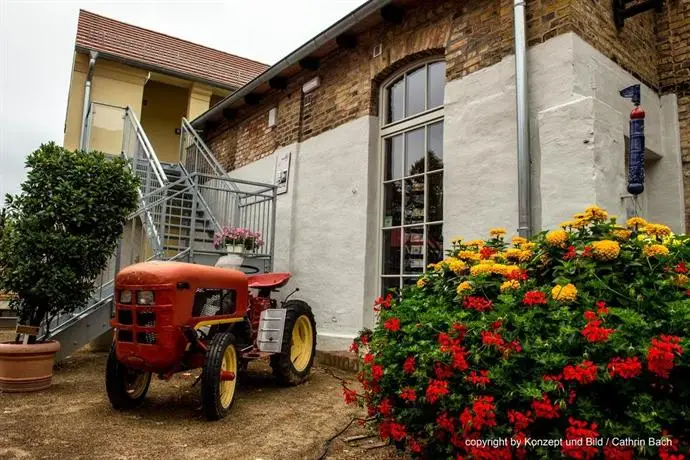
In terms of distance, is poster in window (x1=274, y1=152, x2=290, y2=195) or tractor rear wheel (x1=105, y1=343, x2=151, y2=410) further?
poster in window (x1=274, y1=152, x2=290, y2=195)

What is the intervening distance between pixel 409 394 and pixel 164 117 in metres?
13.1

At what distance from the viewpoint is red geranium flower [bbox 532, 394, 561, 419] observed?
1.80 metres

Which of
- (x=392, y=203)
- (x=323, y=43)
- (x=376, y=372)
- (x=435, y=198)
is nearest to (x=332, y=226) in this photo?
(x=392, y=203)

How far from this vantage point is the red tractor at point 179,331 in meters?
3.46

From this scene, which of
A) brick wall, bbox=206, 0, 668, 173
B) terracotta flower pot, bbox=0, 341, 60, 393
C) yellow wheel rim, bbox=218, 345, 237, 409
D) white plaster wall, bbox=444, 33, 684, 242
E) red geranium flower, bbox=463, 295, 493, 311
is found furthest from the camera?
brick wall, bbox=206, 0, 668, 173

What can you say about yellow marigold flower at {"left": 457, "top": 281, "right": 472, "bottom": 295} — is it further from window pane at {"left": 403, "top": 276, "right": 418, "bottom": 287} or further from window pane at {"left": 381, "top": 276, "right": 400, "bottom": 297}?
window pane at {"left": 381, "top": 276, "right": 400, "bottom": 297}

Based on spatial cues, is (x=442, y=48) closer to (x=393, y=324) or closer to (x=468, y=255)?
(x=468, y=255)

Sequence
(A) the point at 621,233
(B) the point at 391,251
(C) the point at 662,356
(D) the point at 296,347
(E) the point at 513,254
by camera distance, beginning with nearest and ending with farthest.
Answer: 1. (C) the point at 662,356
2. (A) the point at 621,233
3. (E) the point at 513,254
4. (D) the point at 296,347
5. (B) the point at 391,251

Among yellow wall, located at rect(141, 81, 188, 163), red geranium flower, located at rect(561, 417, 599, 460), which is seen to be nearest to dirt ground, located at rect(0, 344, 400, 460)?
red geranium flower, located at rect(561, 417, 599, 460)

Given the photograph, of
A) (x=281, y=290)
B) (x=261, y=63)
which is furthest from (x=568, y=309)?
(x=261, y=63)

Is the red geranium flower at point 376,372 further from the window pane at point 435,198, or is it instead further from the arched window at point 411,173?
the window pane at point 435,198

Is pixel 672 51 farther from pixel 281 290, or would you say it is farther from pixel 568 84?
pixel 281 290

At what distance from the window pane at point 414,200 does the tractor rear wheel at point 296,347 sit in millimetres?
1625

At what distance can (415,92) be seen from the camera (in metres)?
5.94
